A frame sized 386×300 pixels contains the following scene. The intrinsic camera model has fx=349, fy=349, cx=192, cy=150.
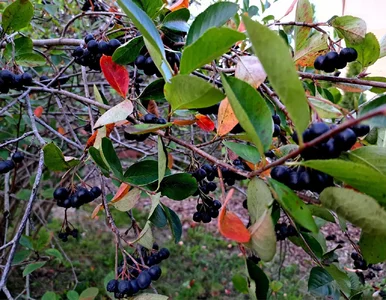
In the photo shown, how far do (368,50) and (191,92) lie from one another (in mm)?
569

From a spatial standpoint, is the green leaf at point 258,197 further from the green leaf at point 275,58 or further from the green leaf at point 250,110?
the green leaf at point 275,58

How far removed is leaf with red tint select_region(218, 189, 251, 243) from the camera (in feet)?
1.81

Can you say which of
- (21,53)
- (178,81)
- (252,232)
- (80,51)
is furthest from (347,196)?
(21,53)

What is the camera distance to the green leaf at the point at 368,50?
86 centimetres

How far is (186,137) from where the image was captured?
2742 millimetres

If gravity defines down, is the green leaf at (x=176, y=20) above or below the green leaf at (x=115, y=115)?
above

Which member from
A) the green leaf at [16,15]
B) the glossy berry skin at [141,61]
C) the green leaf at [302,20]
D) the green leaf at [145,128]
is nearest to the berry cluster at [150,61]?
the glossy berry skin at [141,61]

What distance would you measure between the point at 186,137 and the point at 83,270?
67.0 inches

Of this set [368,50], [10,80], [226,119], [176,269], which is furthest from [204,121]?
[176,269]

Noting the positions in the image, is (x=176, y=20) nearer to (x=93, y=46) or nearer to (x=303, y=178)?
(x=93, y=46)

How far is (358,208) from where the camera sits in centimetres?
44

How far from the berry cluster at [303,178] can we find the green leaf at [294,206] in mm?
32

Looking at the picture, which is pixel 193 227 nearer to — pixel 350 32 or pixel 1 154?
pixel 1 154

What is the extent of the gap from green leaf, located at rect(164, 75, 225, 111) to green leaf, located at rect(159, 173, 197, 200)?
21 cm
